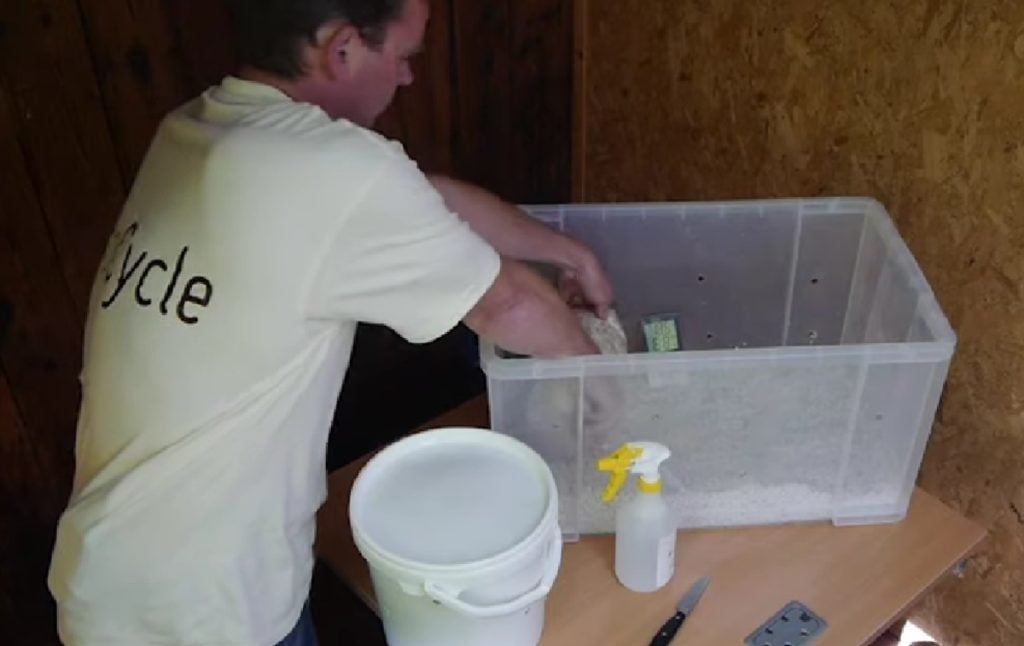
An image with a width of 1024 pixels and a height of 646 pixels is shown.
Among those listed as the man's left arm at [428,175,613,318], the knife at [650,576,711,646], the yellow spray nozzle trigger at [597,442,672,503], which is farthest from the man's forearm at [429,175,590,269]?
the knife at [650,576,711,646]

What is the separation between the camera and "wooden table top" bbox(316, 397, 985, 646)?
43.1 inches

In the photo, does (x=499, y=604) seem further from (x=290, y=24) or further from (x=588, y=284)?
(x=290, y=24)

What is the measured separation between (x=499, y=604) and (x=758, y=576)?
0.33 m

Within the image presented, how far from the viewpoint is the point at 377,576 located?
3.29ft

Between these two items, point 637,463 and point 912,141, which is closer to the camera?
point 637,463

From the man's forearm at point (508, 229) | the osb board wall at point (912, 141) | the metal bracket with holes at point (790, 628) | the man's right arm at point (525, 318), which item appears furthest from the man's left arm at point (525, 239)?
the metal bracket with holes at point (790, 628)

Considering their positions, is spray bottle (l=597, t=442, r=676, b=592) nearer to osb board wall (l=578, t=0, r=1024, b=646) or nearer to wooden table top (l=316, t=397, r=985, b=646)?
wooden table top (l=316, t=397, r=985, b=646)

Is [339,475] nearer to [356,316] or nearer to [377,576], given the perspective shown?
[377,576]

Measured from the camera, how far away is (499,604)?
97cm

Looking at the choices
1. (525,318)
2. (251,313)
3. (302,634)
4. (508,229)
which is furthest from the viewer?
(508,229)

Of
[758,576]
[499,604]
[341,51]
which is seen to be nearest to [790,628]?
[758,576]

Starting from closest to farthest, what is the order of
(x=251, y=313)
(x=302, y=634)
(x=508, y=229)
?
1. (x=251, y=313)
2. (x=302, y=634)
3. (x=508, y=229)

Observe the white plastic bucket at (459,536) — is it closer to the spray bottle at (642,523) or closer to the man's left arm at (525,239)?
the spray bottle at (642,523)

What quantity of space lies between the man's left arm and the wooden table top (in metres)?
0.30
